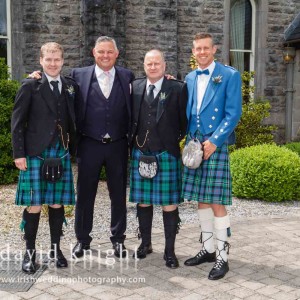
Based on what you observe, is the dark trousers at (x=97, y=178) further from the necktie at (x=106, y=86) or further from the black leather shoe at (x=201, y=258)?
the black leather shoe at (x=201, y=258)

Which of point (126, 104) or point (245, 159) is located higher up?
point (126, 104)

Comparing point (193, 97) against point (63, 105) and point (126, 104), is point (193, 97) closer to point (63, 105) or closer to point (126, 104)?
point (126, 104)

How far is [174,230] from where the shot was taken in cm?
419

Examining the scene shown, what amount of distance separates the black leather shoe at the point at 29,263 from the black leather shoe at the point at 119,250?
2.45ft

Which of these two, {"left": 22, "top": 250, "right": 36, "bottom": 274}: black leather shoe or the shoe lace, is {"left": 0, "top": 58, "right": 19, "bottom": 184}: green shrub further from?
the shoe lace

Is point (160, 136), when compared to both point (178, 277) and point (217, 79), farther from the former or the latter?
point (178, 277)

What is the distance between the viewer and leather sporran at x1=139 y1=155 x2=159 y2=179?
411cm

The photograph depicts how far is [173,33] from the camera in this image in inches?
382

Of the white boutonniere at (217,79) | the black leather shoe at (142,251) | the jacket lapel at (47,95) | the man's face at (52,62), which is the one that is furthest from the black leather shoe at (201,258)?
the man's face at (52,62)

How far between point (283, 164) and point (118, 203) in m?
3.43

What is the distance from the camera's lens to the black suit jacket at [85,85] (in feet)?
13.8

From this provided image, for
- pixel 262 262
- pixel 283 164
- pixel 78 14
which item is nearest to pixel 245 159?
pixel 283 164

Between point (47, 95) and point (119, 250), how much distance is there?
1.51m

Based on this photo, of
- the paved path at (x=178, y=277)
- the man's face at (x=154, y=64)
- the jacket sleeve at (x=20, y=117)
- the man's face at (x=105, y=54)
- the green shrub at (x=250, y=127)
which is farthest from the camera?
the green shrub at (x=250, y=127)
